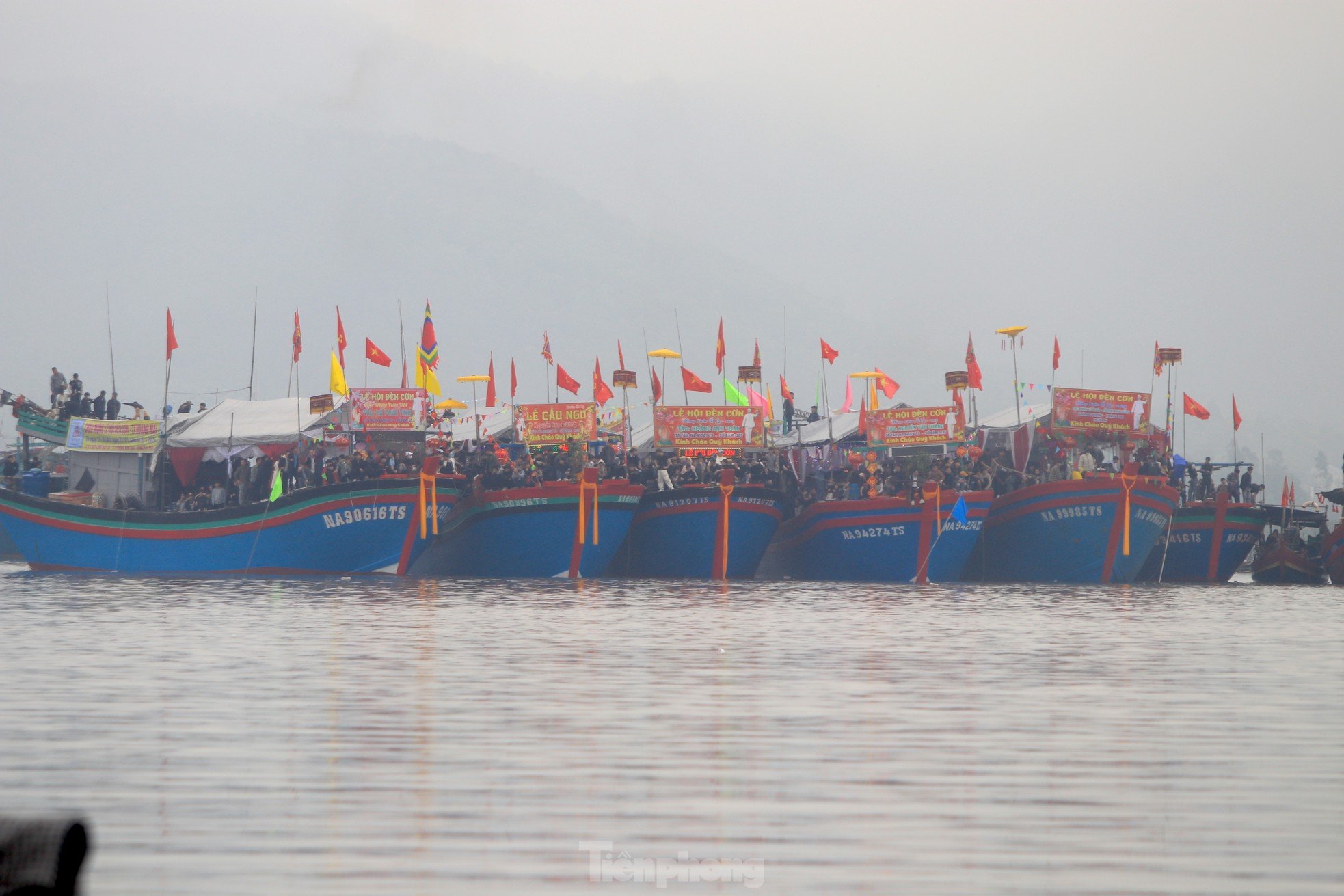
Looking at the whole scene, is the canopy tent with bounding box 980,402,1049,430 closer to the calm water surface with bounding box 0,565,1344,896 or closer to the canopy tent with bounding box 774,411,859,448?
the canopy tent with bounding box 774,411,859,448

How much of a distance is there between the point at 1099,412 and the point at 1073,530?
18.3 ft

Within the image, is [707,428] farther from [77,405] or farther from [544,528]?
[77,405]

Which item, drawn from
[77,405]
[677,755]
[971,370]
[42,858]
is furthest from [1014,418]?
[42,858]

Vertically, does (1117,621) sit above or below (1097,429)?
below

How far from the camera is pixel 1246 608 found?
37.4 m

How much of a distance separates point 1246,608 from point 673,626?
1526 centimetres

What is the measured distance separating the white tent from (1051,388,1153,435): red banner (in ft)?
70.6

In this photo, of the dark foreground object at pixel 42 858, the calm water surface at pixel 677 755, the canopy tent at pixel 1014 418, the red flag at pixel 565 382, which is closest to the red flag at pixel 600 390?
the red flag at pixel 565 382

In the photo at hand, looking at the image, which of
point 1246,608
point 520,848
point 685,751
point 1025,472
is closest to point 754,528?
point 1025,472

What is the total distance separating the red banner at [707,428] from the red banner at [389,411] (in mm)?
6662

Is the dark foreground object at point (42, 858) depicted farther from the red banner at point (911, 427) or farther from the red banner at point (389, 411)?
Result: the red banner at point (911, 427)

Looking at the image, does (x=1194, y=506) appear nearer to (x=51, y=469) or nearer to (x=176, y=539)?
(x=176, y=539)

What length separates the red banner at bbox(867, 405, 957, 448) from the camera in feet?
164

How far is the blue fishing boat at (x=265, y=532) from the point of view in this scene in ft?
147
